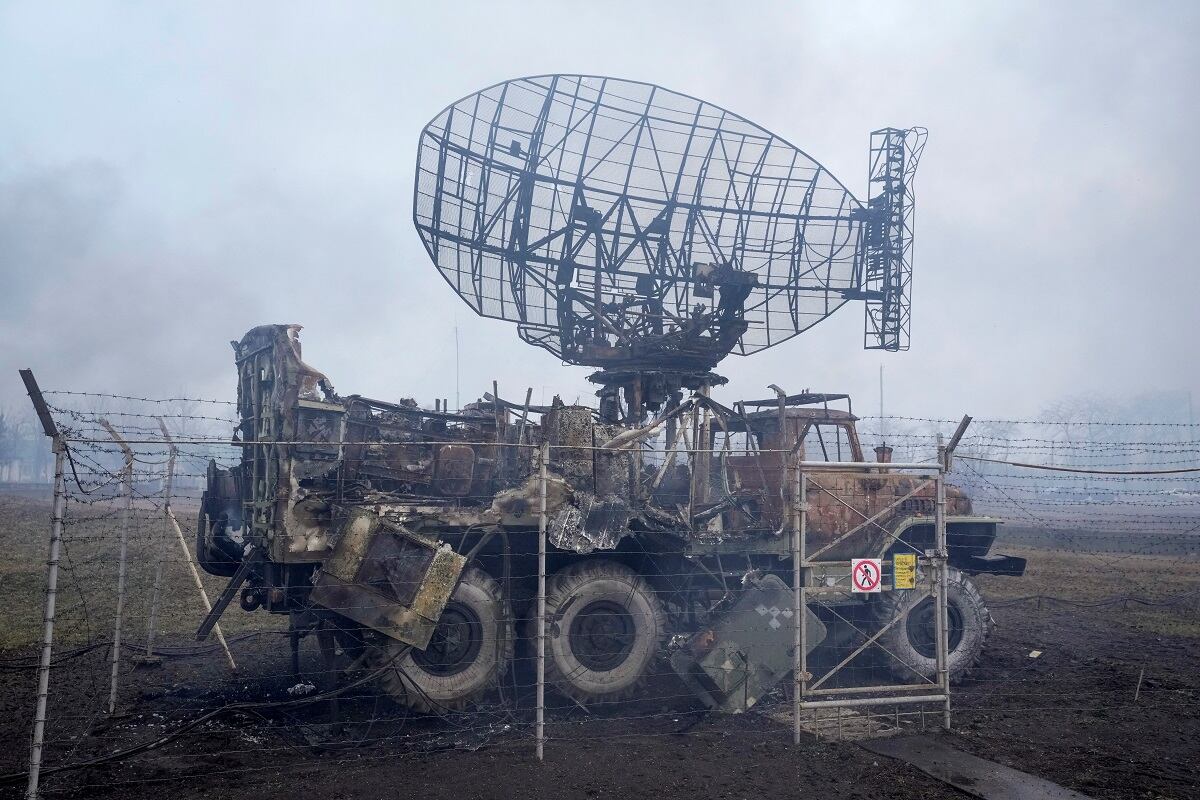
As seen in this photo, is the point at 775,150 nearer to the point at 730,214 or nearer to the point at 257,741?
the point at 730,214

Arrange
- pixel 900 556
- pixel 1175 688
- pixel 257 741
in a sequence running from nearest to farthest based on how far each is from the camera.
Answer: pixel 257 741 → pixel 900 556 → pixel 1175 688

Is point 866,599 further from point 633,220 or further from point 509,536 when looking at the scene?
point 633,220

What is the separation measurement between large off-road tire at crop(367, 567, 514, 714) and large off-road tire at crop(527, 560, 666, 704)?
0.54 meters

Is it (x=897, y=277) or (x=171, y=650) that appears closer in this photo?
(x=171, y=650)

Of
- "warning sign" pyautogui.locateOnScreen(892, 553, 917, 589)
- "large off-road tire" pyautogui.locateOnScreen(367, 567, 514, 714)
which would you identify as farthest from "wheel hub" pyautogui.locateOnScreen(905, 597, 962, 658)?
"large off-road tire" pyautogui.locateOnScreen(367, 567, 514, 714)

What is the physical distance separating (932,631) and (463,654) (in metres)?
6.25

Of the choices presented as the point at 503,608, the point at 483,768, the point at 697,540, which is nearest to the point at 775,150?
the point at 697,540

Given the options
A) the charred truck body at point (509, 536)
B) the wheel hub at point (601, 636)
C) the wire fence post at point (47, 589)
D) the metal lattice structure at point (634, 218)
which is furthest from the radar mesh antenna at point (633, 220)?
the wire fence post at point (47, 589)

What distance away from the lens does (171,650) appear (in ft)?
37.0

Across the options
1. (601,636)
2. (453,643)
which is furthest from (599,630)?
(453,643)

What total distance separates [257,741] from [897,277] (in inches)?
511

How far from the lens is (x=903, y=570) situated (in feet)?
27.1

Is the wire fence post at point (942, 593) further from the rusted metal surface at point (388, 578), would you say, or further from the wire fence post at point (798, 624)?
the rusted metal surface at point (388, 578)

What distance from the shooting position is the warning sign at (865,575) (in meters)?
7.98
